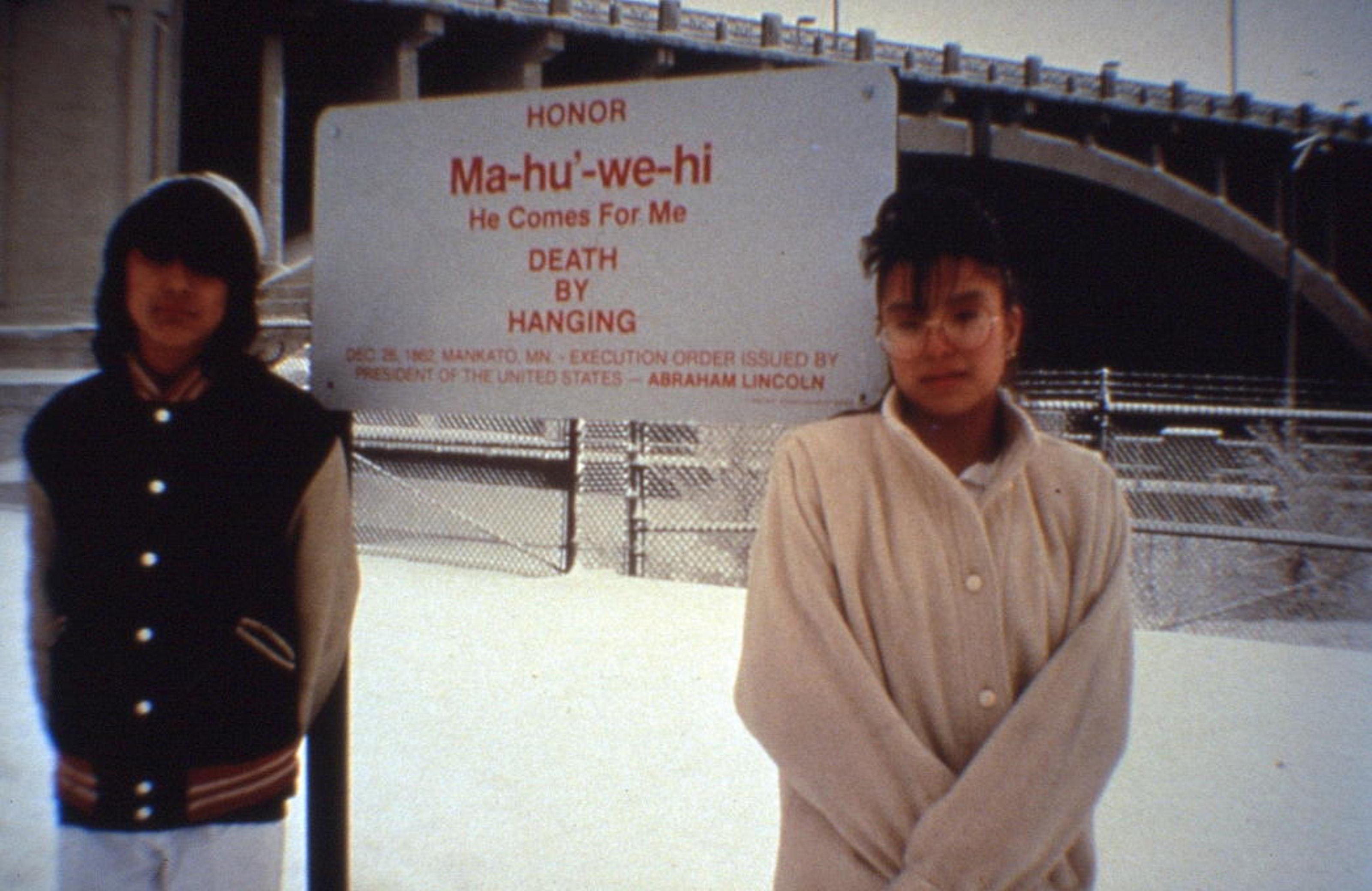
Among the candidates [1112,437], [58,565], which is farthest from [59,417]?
[1112,437]

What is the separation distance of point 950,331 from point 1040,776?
2.02 feet

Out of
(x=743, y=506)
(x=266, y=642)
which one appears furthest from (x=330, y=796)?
(x=743, y=506)

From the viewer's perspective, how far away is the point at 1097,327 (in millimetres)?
28984

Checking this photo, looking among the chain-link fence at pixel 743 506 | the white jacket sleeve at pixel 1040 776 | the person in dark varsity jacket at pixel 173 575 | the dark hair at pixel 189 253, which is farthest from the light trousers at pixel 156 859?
the chain-link fence at pixel 743 506

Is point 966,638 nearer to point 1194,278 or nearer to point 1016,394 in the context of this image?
point 1016,394

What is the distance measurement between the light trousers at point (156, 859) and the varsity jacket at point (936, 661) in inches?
33.9

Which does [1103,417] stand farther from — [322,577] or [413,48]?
[413,48]

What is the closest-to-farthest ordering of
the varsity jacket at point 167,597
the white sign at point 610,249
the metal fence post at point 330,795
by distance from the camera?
the varsity jacket at point 167,597 < the white sign at point 610,249 < the metal fence post at point 330,795

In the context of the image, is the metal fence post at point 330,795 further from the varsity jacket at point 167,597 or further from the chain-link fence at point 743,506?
the chain-link fence at point 743,506

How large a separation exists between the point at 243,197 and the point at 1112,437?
21.2 feet

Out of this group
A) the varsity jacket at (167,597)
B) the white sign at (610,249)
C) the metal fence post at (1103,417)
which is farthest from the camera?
the metal fence post at (1103,417)

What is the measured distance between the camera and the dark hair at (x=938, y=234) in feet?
4.63

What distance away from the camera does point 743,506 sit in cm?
905

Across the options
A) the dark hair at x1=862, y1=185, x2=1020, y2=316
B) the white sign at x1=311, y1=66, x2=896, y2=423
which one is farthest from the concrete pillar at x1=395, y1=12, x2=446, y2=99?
the dark hair at x1=862, y1=185, x2=1020, y2=316
